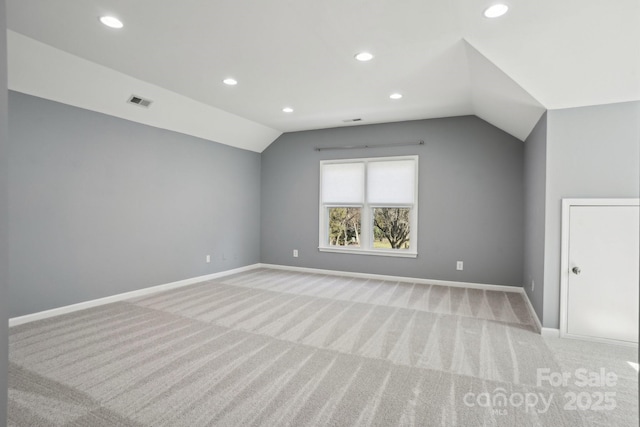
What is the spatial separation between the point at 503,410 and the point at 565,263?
1892 millimetres

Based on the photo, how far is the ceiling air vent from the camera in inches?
160

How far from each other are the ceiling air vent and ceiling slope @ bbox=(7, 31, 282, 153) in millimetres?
54

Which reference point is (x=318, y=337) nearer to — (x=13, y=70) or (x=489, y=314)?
(x=489, y=314)

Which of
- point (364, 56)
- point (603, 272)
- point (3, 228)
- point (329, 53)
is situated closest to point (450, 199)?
point (603, 272)

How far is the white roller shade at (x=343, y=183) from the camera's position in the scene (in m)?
5.98

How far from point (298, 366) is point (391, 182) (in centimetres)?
388

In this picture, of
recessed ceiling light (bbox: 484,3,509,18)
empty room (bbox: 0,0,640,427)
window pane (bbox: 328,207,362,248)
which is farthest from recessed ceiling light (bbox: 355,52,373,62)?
window pane (bbox: 328,207,362,248)

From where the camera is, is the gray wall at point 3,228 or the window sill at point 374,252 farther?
the window sill at point 374,252

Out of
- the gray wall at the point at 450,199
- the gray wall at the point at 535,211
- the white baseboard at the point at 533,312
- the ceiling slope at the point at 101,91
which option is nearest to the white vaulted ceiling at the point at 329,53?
the ceiling slope at the point at 101,91

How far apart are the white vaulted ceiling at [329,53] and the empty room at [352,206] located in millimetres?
24

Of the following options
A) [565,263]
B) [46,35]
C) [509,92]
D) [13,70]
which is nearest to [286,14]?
[46,35]

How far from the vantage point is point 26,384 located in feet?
7.35

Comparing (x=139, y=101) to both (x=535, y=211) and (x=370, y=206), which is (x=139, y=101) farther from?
(x=535, y=211)

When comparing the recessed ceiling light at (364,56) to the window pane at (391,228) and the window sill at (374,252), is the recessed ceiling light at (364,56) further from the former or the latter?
the window sill at (374,252)
